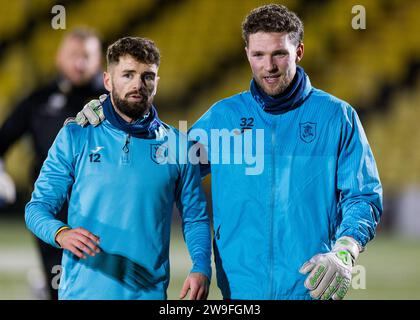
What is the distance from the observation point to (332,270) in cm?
239

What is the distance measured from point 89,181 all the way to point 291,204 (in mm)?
615

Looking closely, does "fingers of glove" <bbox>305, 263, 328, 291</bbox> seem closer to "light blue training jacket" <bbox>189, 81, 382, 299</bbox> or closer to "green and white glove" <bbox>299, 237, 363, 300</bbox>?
"green and white glove" <bbox>299, 237, 363, 300</bbox>

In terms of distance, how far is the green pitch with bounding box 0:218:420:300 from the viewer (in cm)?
597

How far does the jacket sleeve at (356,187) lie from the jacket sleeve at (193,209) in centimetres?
41

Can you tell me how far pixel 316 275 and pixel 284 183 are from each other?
1.09 ft

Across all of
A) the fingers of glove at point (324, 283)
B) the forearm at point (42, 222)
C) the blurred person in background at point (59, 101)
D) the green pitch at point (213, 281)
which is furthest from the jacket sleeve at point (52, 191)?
the green pitch at point (213, 281)

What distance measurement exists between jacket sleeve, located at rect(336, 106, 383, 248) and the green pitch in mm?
1566

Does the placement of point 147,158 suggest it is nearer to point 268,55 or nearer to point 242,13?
point 268,55

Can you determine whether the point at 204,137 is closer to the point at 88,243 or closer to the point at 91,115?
the point at 91,115

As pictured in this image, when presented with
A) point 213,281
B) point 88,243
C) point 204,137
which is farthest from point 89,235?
point 213,281

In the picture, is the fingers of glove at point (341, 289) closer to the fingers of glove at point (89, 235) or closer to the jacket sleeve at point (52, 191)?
the fingers of glove at point (89, 235)

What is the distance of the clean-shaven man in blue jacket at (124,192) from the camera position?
2504 mm

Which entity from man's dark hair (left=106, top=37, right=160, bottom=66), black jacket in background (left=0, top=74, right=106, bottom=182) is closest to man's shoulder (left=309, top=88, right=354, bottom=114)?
man's dark hair (left=106, top=37, right=160, bottom=66)

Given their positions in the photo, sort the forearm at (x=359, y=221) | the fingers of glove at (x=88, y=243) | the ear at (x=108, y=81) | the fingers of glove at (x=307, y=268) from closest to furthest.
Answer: the fingers of glove at (x=88, y=243)
the fingers of glove at (x=307, y=268)
the forearm at (x=359, y=221)
the ear at (x=108, y=81)
